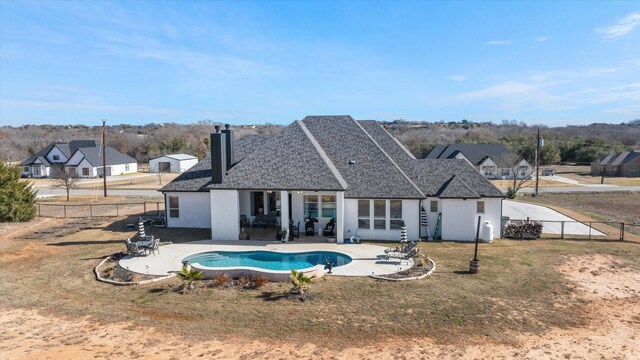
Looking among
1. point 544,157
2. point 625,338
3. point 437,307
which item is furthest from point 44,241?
point 544,157

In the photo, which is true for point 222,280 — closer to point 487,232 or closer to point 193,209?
point 193,209

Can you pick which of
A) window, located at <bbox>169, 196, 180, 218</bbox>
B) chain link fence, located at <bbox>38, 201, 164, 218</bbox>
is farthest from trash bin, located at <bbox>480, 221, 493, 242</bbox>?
chain link fence, located at <bbox>38, 201, 164, 218</bbox>

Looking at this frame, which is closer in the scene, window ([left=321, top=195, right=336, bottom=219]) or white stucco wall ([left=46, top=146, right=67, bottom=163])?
window ([left=321, top=195, right=336, bottom=219])

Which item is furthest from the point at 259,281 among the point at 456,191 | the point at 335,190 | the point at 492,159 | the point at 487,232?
the point at 492,159

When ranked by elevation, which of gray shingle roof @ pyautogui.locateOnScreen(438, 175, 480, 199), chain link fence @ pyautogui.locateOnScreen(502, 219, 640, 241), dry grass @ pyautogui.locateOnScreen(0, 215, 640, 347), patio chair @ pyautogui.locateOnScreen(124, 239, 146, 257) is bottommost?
dry grass @ pyautogui.locateOnScreen(0, 215, 640, 347)

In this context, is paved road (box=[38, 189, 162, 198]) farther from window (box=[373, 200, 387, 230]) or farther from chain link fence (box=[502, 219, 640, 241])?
chain link fence (box=[502, 219, 640, 241])

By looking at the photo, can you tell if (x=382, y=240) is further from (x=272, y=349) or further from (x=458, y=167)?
(x=272, y=349)

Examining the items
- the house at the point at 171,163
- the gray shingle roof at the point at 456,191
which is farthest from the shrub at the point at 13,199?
the house at the point at 171,163
